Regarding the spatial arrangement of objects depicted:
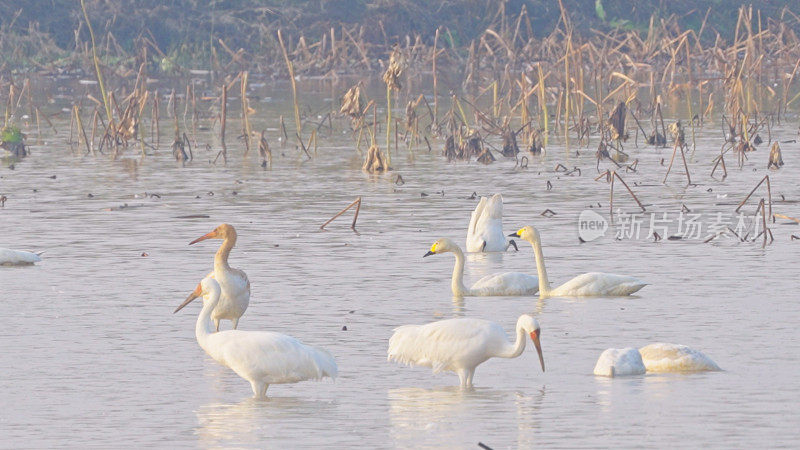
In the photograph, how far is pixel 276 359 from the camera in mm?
9781

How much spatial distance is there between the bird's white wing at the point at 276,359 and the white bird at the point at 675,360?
2100mm

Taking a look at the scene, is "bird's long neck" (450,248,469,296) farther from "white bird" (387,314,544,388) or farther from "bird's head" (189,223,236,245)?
"white bird" (387,314,544,388)

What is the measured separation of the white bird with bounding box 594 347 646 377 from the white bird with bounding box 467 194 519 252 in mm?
5632

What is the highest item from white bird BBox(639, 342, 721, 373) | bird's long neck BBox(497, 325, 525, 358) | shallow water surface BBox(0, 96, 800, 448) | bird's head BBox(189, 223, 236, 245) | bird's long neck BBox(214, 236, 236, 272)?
bird's head BBox(189, 223, 236, 245)

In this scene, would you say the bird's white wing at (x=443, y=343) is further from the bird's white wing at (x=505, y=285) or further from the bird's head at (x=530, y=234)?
the bird's head at (x=530, y=234)

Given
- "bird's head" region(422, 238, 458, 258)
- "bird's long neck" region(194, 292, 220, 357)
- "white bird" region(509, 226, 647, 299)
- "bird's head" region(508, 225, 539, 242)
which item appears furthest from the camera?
"bird's head" region(508, 225, 539, 242)

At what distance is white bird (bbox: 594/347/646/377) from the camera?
1038cm

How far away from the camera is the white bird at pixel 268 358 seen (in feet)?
31.9

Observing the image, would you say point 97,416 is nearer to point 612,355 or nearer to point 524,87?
point 612,355

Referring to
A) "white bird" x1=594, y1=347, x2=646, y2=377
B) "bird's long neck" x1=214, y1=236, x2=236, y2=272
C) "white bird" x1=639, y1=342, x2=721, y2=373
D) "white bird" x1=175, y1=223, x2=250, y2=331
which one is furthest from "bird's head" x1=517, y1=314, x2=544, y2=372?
"bird's long neck" x1=214, y1=236, x2=236, y2=272

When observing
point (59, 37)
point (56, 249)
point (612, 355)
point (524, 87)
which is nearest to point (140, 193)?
point (56, 249)

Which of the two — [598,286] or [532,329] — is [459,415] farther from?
[598,286]

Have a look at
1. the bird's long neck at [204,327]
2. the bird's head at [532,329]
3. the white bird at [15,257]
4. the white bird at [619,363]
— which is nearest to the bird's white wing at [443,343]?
the bird's head at [532,329]

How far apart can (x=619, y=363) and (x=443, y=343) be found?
110 cm
